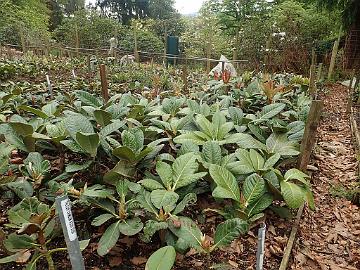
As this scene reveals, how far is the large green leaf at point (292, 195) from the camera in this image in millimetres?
1357

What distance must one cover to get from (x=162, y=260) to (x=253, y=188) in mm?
555

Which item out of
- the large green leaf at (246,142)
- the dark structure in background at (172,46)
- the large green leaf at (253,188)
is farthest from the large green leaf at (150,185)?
the dark structure in background at (172,46)

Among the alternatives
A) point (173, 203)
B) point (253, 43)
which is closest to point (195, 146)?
point (173, 203)

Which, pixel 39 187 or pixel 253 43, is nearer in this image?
pixel 39 187

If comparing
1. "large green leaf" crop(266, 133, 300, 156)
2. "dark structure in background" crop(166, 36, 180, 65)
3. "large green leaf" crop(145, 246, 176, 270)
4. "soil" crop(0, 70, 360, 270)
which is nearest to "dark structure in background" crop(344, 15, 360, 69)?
"dark structure in background" crop(166, 36, 180, 65)

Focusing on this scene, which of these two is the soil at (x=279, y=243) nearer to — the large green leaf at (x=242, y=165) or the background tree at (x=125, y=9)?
the large green leaf at (x=242, y=165)

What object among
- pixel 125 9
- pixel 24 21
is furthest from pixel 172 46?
pixel 125 9

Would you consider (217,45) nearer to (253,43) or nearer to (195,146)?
(253,43)

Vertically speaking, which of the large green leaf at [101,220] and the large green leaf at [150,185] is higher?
the large green leaf at [150,185]

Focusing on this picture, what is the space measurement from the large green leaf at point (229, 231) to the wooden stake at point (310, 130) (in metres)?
0.72

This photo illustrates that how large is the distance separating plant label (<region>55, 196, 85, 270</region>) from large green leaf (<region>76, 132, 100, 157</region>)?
593 millimetres

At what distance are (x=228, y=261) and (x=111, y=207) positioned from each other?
52 cm

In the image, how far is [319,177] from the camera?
2508mm

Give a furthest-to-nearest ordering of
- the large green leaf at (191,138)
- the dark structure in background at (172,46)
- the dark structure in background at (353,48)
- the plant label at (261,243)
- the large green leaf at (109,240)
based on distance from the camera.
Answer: the dark structure in background at (172,46) < the dark structure in background at (353,48) < the large green leaf at (191,138) < the large green leaf at (109,240) < the plant label at (261,243)
